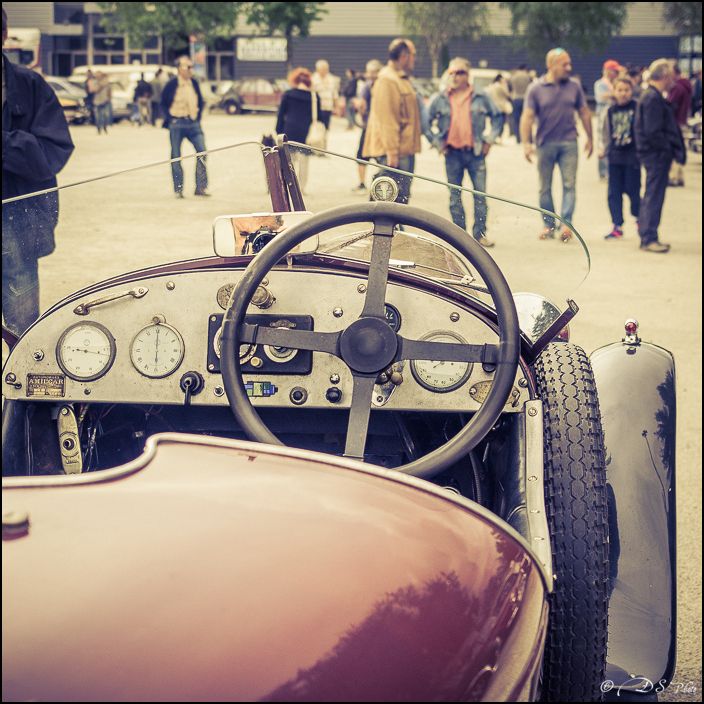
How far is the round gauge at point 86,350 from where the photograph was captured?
6.81 feet

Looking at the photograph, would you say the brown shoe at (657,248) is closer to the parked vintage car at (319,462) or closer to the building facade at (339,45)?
the parked vintage car at (319,462)

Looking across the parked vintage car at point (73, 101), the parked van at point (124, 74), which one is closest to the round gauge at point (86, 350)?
the parked vintage car at point (73, 101)

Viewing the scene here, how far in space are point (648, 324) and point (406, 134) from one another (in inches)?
121

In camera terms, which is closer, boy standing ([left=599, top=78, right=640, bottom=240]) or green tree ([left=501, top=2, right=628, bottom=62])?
boy standing ([left=599, top=78, right=640, bottom=240])

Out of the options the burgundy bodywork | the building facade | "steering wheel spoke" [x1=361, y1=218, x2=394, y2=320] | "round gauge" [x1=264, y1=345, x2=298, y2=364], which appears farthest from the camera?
the building facade

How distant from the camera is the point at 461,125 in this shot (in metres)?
7.60

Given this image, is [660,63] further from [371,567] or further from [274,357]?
[371,567]

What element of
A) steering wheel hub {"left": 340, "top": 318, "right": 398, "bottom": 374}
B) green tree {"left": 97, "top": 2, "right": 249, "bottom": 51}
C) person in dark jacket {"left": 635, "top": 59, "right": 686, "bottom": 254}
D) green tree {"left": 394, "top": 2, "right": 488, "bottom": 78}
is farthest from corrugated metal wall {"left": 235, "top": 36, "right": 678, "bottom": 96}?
steering wheel hub {"left": 340, "top": 318, "right": 398, "bottom": 374}

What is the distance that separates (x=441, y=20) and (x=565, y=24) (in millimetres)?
6234

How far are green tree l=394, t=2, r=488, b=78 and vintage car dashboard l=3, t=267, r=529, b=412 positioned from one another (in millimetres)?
39857

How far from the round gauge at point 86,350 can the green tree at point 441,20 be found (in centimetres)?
3994

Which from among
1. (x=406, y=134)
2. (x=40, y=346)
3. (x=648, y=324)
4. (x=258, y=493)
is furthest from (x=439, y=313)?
(x=406, y=134)

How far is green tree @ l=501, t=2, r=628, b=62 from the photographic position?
3672 centimetres

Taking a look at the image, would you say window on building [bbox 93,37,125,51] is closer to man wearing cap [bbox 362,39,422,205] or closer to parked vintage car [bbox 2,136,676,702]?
man wearing cap [bbox 362,39,422,205]
